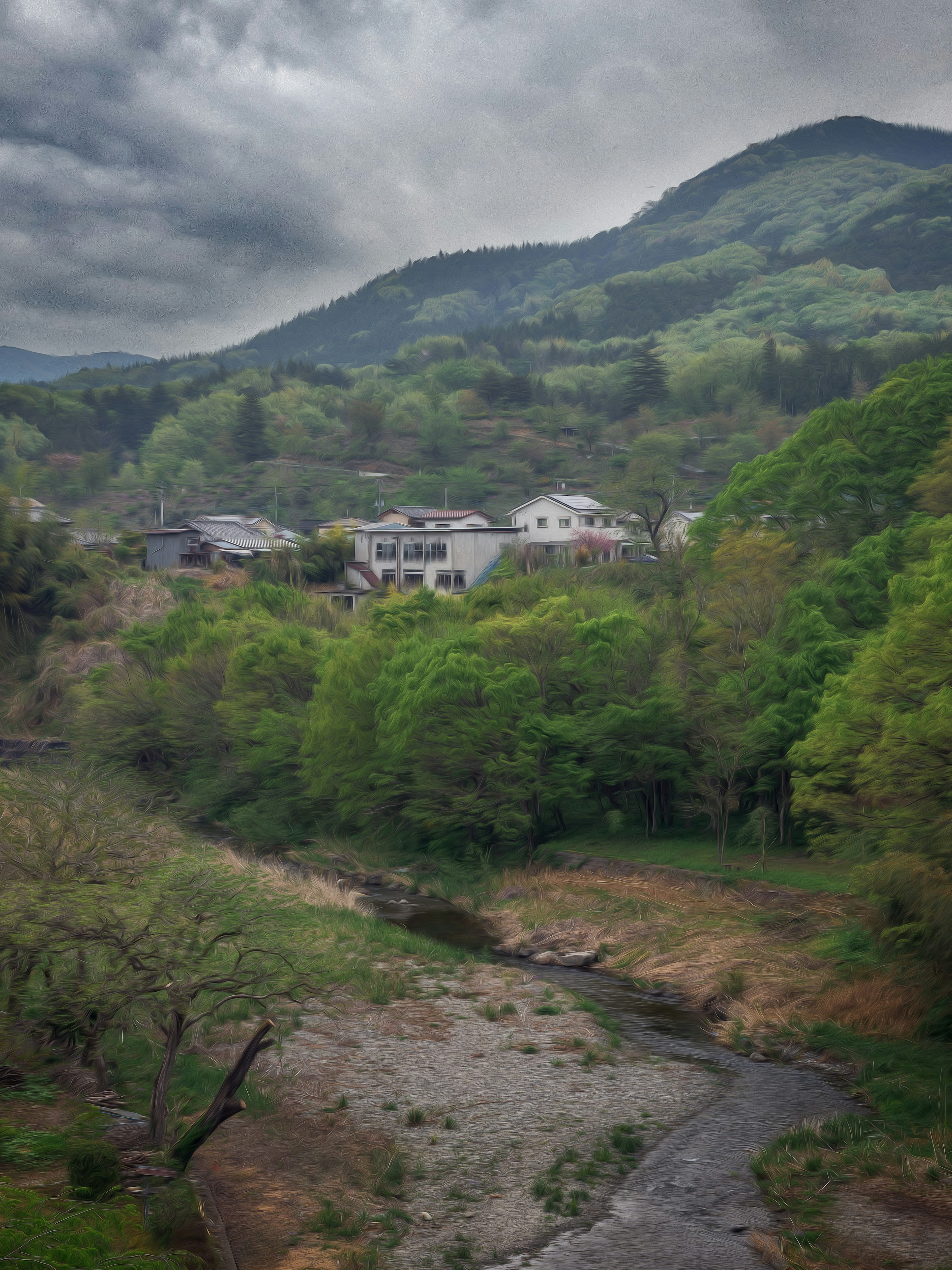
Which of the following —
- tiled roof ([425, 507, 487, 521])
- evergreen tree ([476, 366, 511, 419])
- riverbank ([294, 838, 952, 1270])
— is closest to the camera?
riverbank ([294, 838, 952, 1270])

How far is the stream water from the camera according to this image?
13547mm

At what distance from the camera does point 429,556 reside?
87438 mm

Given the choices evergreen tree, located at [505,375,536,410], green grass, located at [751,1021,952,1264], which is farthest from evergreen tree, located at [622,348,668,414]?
green grass, located at [751,1021,952,1264]

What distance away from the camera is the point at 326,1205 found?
14.3 m

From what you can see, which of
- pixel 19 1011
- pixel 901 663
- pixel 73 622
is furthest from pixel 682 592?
pixel 73 622

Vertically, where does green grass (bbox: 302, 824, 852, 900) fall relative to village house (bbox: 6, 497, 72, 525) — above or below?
Result: below

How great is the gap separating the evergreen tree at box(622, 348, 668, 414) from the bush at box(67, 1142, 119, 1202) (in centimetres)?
15306

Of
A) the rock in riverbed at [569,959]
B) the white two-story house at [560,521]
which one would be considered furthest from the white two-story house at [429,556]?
the rock in riverbed at [569,959]

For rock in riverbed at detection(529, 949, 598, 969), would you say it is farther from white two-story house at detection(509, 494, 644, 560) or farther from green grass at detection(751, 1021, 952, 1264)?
white two-story house at detection(509, 494, 644, 560)

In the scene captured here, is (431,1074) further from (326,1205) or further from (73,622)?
(73,622)

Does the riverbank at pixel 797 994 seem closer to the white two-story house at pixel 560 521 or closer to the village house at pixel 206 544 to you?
the white two-story house at pixel 560 521

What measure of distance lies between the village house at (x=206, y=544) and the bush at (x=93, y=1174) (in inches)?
3191

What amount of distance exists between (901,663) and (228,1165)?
1825 centimetres

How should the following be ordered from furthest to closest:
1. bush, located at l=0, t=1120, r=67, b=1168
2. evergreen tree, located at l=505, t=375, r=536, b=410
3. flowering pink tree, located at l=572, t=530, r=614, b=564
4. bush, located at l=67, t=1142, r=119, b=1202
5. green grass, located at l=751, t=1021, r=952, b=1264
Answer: evergreen tree, located at l=505, t=375, r=536, b=410 → flowering pink tree, located at l=572, t=530, r=614, b=564 → green grass, located at l=751, t=1021, r=952, b=1264 → bush, located at l=0, t=1120, r=67, b=1168 → bush, located at l=67, t=1142, r=119, b=1202
